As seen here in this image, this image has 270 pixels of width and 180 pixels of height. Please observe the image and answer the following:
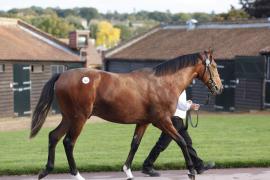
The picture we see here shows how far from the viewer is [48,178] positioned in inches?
369

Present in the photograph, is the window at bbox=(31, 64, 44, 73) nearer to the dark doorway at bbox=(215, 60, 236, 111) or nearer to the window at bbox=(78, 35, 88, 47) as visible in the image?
the window at bbox=(78, 35, 88, 47)

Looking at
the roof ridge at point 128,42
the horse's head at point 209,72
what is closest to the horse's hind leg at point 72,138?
the horse's head at point 209,72

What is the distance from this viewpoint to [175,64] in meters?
9.30

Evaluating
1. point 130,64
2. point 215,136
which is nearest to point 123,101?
point 215,136

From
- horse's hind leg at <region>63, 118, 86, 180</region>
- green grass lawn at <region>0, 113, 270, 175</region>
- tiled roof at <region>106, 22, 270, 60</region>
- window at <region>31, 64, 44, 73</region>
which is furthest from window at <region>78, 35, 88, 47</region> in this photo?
horse's hind leg at <region>63, 118, 86, 180</region>

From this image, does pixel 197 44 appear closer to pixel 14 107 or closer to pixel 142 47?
pixel 142 47

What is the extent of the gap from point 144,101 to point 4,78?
822 inches

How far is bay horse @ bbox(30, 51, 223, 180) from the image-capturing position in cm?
866

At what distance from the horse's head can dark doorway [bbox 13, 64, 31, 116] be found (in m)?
21.3

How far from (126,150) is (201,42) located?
23533 mm

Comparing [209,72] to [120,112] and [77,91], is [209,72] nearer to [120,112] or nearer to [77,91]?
[120,112]

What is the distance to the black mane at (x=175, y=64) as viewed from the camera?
921 cm

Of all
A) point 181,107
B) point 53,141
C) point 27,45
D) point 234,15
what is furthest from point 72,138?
point 234,15

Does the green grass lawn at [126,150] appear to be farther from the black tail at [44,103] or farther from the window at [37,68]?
the window at [37,68]
